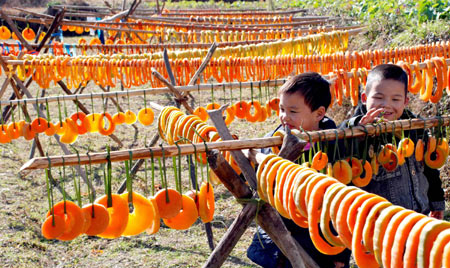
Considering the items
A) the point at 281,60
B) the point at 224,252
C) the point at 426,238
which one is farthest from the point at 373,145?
the point at 281,60

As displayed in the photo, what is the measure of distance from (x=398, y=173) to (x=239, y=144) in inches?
41.0

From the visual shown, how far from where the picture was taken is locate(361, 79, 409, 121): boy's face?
8.43ft

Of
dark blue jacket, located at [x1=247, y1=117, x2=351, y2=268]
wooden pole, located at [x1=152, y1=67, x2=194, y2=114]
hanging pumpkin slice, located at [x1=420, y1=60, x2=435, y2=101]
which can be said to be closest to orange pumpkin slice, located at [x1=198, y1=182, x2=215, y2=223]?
dark blue jacket, located at [x1=247, y1=117, x2=351, y2=268]

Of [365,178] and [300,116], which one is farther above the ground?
[300,116]

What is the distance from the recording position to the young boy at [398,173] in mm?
2520

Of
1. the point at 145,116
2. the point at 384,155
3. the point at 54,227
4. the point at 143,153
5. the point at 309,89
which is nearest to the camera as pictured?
the point at 54,227

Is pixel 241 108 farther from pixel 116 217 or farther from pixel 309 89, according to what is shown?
pixel 116 217

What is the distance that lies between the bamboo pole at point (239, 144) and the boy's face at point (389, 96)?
31 cm

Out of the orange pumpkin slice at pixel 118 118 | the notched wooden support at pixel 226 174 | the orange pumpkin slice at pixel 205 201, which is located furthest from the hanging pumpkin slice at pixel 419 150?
the orange pumpkin slice at pixel 118 118

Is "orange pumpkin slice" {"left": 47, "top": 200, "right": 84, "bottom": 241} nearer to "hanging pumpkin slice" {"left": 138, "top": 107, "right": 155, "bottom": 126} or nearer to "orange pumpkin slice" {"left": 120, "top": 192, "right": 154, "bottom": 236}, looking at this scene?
"orange pumpkin slice" {"left": 120, "top": 192, "right": 154, "bottom": 236}

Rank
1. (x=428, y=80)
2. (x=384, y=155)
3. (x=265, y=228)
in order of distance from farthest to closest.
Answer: (x=428, y=80), (x=384, y=155), (x=265, y=228)

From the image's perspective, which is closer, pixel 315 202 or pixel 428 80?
pixel 315 202

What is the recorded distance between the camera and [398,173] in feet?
8.30

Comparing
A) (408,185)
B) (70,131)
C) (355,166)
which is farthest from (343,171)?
(70,131)
